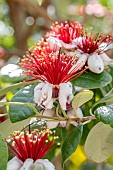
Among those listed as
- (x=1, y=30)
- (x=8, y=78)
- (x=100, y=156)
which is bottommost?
(x=100, y=156)

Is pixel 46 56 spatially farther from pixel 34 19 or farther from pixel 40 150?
pixel 34 19

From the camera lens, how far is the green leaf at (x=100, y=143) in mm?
1188

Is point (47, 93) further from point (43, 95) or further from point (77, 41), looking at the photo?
point (77, 41)

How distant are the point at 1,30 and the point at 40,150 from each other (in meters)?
1.85

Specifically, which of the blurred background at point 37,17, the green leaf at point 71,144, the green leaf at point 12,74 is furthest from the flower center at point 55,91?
the blurred background at point 37,17

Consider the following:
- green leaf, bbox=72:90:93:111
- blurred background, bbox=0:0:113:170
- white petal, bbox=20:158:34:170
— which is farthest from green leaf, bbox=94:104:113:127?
blurred background, bbox=0:0:113:170

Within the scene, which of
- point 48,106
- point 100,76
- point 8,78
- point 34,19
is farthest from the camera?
point 34,19

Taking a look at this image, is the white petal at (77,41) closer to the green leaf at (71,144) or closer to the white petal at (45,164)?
the green leaf at (71,144)

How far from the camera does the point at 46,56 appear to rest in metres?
1.14

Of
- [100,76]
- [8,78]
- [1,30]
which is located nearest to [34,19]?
[1,30]

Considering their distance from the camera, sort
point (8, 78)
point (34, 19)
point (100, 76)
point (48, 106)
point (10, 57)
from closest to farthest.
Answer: point (48, 106) → point (100, 76) → point (8, 78) → point (10, 57) → point (34, 19)

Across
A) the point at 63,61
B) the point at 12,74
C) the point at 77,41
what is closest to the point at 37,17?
the point at 12,74

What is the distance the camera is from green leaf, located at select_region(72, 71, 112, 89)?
3.82 feet

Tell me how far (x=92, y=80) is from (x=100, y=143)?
16cm
